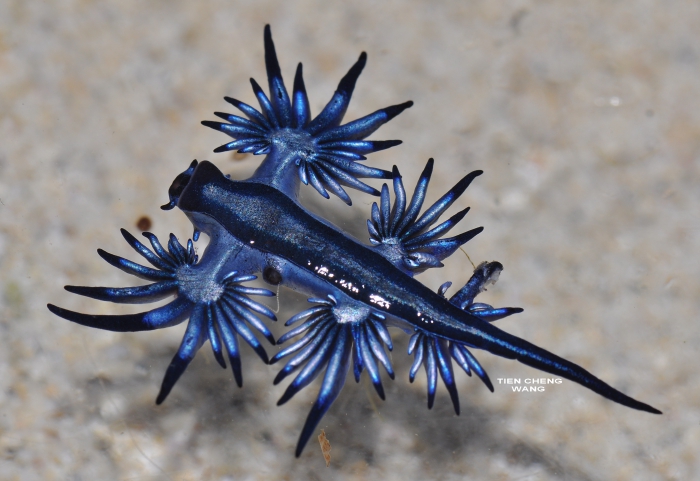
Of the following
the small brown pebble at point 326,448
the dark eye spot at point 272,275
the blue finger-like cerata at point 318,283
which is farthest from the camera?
the small brown pebble at point 326,448

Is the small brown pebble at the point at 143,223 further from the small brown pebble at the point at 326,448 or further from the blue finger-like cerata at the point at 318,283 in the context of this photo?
the small brown pebble at the point at 326,448

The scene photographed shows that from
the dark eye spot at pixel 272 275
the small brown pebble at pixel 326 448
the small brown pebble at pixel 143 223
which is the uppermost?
the small brown pebble at pixel 143 223

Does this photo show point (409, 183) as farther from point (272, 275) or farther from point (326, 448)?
point (326, 448)

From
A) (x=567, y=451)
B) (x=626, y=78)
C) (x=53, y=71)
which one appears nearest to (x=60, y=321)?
(x=53, y=71)

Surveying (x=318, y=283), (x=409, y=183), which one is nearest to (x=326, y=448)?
(x=318, y=283)

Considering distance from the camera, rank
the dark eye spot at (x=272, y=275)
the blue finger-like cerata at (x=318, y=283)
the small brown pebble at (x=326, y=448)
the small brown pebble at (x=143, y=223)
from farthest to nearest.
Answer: the small brown pebble at (x=143, y=223), the small brown pebble at (x=326, y=448), the dark eye spot at (x=272, y=275), the blue finger-like cerata at (x=318, y=283)

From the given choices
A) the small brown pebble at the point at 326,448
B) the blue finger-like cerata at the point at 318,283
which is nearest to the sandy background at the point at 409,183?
the small brown pebble at the point at 326,448
